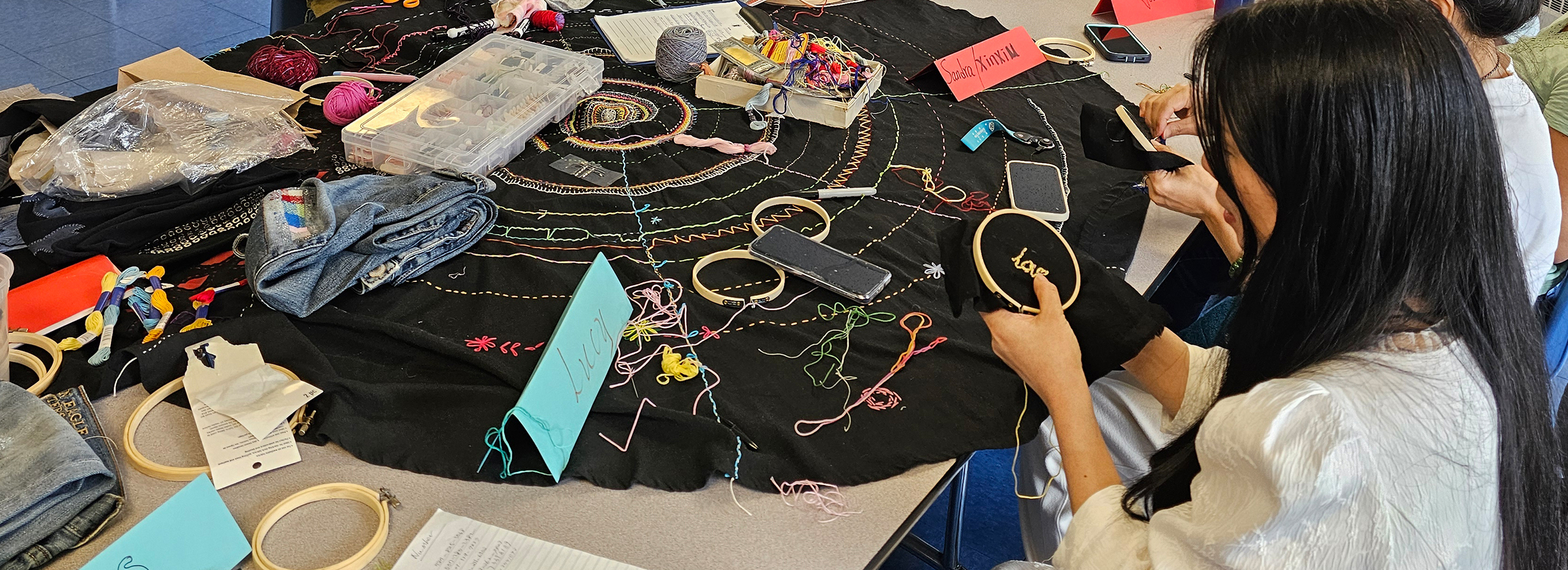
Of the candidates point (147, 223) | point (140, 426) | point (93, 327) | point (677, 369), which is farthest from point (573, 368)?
point (147, 223)

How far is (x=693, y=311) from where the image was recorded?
1284 mm

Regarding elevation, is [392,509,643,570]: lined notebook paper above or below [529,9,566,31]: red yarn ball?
below

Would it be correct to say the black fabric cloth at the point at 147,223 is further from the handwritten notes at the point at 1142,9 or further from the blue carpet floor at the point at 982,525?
the handwritten notes at the point at 1142,9

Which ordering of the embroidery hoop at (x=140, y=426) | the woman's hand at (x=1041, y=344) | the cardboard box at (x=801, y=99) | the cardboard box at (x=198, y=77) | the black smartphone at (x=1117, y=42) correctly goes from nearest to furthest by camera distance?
1. the embroidery hoop at (x=140, y=426)
2. the woman's hand at (x=1041, y=344)
3. the cardboard box at (x=198, y=77)
4. the cardboard box at (x=801, y=99)
5. the black smartphone at (x=1117, y=42)

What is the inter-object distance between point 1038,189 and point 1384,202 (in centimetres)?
75

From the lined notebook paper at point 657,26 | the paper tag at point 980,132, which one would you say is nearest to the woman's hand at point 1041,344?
the paper tag at point 980,132

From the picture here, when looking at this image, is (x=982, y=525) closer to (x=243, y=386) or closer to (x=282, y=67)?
(x=243, y=386)

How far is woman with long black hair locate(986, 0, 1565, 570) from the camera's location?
0.82m

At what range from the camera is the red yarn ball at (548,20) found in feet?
6.70

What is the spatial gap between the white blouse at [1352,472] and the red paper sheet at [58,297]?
1.26 metres

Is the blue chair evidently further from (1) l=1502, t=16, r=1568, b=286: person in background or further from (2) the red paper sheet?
(2) the red paper sheet

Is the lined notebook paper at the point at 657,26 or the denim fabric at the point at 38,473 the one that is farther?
the lined notebook paper at the point at 657,26

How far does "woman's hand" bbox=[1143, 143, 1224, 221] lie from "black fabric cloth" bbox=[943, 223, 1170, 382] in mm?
385

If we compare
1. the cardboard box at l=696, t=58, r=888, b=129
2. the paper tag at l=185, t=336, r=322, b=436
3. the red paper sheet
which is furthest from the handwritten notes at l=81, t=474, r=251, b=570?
the cardboard box at l=696, t=58, r=888, b=129
